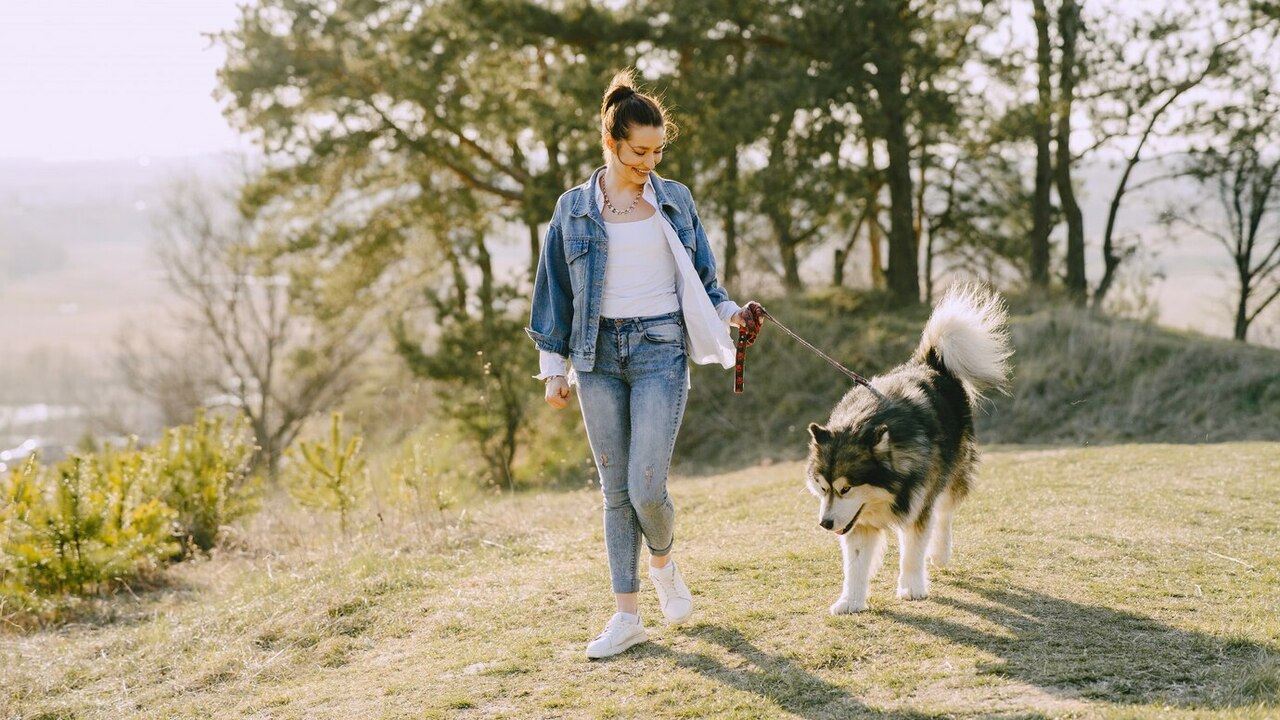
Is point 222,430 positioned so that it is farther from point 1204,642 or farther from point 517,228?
point 517,228

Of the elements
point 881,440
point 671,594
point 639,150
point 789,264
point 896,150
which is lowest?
point 671,594

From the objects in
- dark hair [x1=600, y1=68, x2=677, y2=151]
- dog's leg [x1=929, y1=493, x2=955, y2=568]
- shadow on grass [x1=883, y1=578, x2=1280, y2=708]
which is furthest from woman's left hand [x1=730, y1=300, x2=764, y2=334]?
dog's leg [x1=929, y1=493, x2=955, y2=568]

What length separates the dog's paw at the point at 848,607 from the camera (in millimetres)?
4145

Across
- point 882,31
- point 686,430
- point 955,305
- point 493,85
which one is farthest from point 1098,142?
point 955,305

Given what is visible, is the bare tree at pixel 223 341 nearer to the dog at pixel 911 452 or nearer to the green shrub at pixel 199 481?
the green shrub at pixel 199 481

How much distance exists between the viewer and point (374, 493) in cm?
751

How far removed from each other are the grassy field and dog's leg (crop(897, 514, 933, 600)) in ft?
0.38

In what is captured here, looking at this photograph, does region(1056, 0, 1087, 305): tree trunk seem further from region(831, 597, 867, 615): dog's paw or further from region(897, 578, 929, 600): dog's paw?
region(831, 597, 867, 615): dog's paw

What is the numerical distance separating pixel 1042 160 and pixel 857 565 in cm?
1138

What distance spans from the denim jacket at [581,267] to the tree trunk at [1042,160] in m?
10.7

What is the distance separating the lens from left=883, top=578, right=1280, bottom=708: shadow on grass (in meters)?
3.15

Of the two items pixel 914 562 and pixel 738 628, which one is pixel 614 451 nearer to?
pixel 738 628

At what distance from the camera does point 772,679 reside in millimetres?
3561

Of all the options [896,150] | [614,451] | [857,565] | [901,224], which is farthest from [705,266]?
[901,224]
